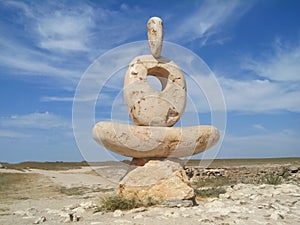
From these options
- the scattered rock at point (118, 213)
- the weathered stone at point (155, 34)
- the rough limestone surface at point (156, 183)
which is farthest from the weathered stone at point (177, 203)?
the weathered stone at point (155, 34)

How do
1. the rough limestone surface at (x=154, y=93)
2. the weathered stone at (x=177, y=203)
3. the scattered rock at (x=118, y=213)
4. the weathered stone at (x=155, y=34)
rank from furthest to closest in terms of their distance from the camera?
the weathered stone at (x=155, y=34) → the rough limestone surface at (x=154, y=93) → the weathered stone at (x=177, y=203) → the scattered rock at (x=118, y=213)

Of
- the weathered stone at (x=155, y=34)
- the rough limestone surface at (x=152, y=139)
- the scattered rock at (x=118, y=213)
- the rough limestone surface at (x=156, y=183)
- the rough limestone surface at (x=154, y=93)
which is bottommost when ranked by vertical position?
the scattered rock at (x=118, y=213)

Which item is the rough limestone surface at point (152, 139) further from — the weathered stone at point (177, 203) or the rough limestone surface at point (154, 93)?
the weathered stone at point (177, 203)

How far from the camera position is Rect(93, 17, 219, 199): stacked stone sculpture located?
26.8 ft

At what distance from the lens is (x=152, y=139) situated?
8.20m

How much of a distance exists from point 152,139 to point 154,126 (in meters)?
0.64

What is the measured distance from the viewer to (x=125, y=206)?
7922 millimetres

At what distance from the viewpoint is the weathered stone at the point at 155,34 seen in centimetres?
918

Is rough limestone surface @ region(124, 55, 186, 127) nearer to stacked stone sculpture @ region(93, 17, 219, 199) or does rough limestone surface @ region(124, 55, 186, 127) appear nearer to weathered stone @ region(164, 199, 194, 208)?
stacked stone sculpture @ region(93, 17, 219, 199)

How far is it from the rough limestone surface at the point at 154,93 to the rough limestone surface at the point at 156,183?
1132mm

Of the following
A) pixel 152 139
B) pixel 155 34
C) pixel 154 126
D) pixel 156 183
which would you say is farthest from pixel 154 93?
pixel 156 183

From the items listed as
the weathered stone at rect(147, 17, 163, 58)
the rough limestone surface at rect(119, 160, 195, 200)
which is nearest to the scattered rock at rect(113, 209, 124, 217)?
the rough limestone surface at rect(119, 160, 195, 200)

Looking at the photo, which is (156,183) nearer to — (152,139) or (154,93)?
(152,139)

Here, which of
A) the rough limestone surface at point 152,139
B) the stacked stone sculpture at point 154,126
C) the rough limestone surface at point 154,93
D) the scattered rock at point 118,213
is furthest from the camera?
the rough limestone surface at point 154,93
